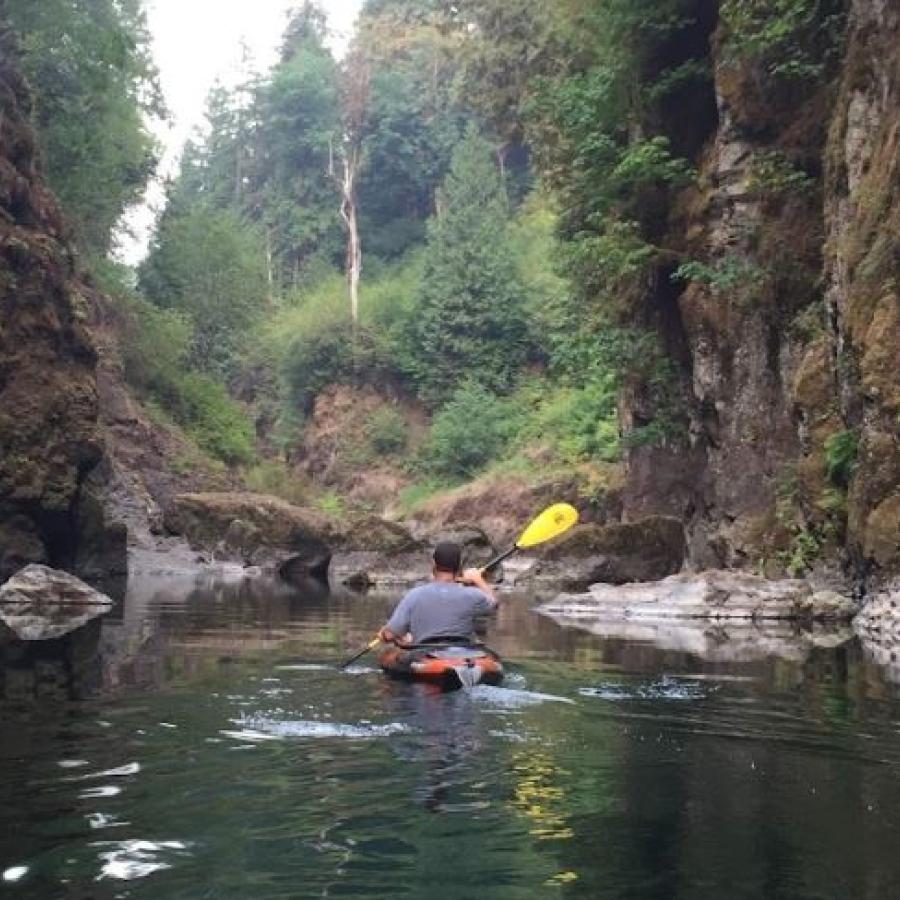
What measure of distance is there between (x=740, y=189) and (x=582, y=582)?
8.17 m

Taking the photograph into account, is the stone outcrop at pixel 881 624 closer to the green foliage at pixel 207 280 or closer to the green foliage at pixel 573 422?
the green foliage at pixel 573 422

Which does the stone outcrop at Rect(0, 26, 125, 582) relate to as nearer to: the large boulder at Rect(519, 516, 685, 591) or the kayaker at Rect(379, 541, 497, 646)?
the large boulder at Rect(519, 516, 685, 591)

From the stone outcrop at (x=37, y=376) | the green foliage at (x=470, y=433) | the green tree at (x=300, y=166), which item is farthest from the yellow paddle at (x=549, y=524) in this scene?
the green tree at (x=300, y=166)

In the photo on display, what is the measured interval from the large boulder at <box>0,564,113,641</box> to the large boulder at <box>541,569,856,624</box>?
6.36 metres

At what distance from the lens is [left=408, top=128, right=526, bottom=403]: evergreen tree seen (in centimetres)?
4550

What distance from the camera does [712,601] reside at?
616 inches

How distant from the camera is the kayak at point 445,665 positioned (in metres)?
7.86

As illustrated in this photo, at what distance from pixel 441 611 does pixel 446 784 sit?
11.1ft

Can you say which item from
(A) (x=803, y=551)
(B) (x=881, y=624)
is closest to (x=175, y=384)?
(A) (x=803, y=551)

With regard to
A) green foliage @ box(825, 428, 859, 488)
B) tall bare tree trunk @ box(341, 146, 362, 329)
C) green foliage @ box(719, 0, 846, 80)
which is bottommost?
green foliage @ box(825, 428, 859, 488)

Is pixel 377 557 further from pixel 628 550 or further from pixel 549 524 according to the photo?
pixel 549 524

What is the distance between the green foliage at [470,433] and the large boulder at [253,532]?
1305 centimetres

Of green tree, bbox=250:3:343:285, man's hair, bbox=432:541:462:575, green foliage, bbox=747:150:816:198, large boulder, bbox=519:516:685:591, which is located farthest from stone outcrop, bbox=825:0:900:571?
green tree, bbox=250:3:343:285

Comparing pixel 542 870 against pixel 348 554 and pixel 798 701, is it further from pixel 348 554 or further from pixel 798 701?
pixel 348 554
